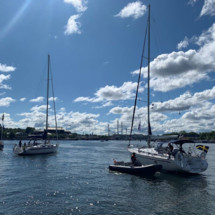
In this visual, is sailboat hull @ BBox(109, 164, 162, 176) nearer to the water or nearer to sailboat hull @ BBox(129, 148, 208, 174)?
the water

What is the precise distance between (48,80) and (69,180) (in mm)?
40808

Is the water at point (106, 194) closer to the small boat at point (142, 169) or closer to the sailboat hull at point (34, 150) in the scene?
the small boat at point (142, 169)

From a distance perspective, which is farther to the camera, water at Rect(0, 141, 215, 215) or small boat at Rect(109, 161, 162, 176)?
small boat at Rect(109, 161, 162, 176)

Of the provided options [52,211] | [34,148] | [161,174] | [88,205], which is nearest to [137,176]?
[161,174]

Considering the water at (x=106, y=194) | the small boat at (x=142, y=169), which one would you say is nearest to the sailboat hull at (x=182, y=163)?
the water at (x=106, y=194)

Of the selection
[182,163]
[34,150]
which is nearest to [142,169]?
[182,163]

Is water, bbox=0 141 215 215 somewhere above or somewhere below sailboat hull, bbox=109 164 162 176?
below

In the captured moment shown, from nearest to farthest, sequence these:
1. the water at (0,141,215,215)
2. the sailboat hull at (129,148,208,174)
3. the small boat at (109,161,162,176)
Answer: the water at (0,141,215,215)
the small boat at (109,161,162,176)
the sailboat hull at (129,148,208,174)

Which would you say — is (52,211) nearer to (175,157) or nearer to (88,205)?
(88,205)

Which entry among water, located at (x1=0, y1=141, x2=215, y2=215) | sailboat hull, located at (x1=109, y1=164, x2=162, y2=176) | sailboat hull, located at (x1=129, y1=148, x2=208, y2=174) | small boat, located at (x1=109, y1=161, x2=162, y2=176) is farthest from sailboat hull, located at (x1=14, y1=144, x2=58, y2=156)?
sailboat hull, located at (x1=129, y1=148, x2=208, y2=174)

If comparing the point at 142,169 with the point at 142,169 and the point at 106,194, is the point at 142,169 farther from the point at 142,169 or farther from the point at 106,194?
the point at 106,194

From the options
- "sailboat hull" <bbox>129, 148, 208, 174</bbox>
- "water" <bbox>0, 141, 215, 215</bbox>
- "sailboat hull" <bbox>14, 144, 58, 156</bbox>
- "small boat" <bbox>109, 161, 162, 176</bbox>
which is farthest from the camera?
"sailboat hull" <bbox>14, 144, 58, 156</bbox>

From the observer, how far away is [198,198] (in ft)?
60.0

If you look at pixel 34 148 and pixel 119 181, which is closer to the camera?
pixel 119 181
